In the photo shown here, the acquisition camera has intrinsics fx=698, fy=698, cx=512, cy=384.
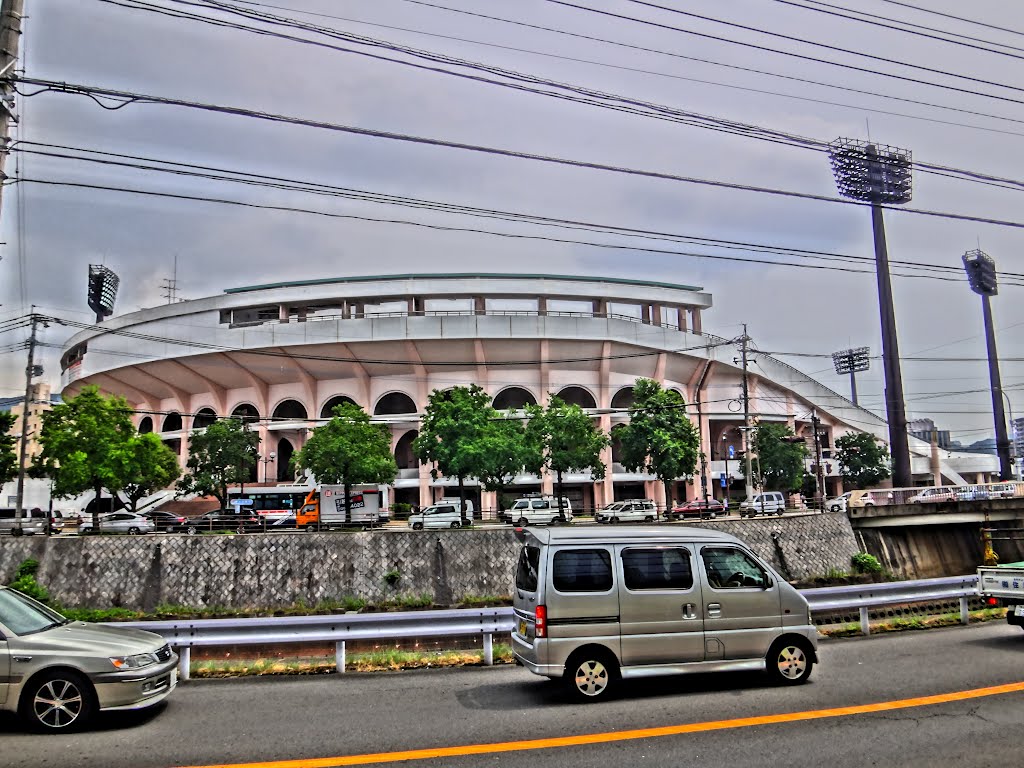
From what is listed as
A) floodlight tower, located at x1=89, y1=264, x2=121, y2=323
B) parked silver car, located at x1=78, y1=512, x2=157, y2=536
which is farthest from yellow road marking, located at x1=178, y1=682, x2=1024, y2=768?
floodlight tower, located at x1=89, y1=264, x2=121, y2=323

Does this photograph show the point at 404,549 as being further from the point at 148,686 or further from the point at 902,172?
the point at 902,172

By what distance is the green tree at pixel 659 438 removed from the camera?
40.4m

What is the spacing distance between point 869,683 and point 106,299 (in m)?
77.2

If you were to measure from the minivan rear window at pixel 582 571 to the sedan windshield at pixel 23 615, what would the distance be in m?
5.45

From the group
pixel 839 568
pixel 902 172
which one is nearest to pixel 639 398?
pixel 839 568

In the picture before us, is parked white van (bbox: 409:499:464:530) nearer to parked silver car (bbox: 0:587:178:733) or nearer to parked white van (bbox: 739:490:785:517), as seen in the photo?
parked white van (bbox: 739:490:785:517)

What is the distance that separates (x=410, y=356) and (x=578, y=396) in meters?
13.3

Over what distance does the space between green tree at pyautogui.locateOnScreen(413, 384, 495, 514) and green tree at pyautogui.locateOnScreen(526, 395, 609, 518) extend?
9.74 ft

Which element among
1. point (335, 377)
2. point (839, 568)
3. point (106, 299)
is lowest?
point (839, 568)

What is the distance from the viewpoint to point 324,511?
37031mm

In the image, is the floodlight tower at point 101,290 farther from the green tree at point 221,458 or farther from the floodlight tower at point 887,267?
the floodlight tower at point 887,267

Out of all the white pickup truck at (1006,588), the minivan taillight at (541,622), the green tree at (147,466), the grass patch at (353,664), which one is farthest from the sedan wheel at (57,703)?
the green tree at (147,466)

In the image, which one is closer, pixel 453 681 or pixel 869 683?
pixel 869 683

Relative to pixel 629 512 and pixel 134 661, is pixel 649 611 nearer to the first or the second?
pixel 134 661
